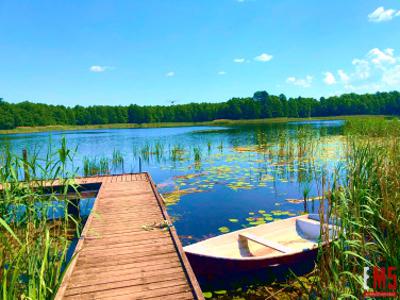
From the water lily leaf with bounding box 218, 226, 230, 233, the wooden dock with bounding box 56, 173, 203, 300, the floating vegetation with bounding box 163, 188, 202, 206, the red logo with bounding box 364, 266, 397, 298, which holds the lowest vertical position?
the water lily leaf with bounding box 218, 226, 230, 233

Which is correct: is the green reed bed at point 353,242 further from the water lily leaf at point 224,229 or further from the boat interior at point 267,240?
the water lily leaf at point 224,229

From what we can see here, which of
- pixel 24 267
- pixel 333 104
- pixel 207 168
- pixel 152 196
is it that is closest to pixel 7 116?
pixel 207 168

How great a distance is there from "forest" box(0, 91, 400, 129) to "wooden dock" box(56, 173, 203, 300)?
82777mm

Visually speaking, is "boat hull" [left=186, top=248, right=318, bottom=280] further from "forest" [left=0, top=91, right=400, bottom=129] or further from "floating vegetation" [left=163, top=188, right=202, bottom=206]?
"forest" [left=0, top=91, right=400, bottom=129]

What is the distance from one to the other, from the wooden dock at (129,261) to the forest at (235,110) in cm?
8278

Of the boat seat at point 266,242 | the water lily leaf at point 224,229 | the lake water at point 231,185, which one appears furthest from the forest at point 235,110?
the boat seat at point 266,242

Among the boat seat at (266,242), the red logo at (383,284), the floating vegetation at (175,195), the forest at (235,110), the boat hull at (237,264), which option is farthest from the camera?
the forest at (235,110)

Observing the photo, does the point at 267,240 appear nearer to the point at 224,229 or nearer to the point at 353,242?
the point at 353,242

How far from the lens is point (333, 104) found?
288 ft

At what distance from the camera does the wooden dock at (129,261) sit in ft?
11.2

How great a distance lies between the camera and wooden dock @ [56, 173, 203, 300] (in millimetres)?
3416

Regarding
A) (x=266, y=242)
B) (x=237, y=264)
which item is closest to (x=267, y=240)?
(x=266, y=242)

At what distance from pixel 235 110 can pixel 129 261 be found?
3369 inches

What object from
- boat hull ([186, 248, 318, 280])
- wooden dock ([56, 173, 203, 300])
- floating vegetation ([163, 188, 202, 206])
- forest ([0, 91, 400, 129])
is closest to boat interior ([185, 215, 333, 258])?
boat hull ([186, 248, 318, 280])
